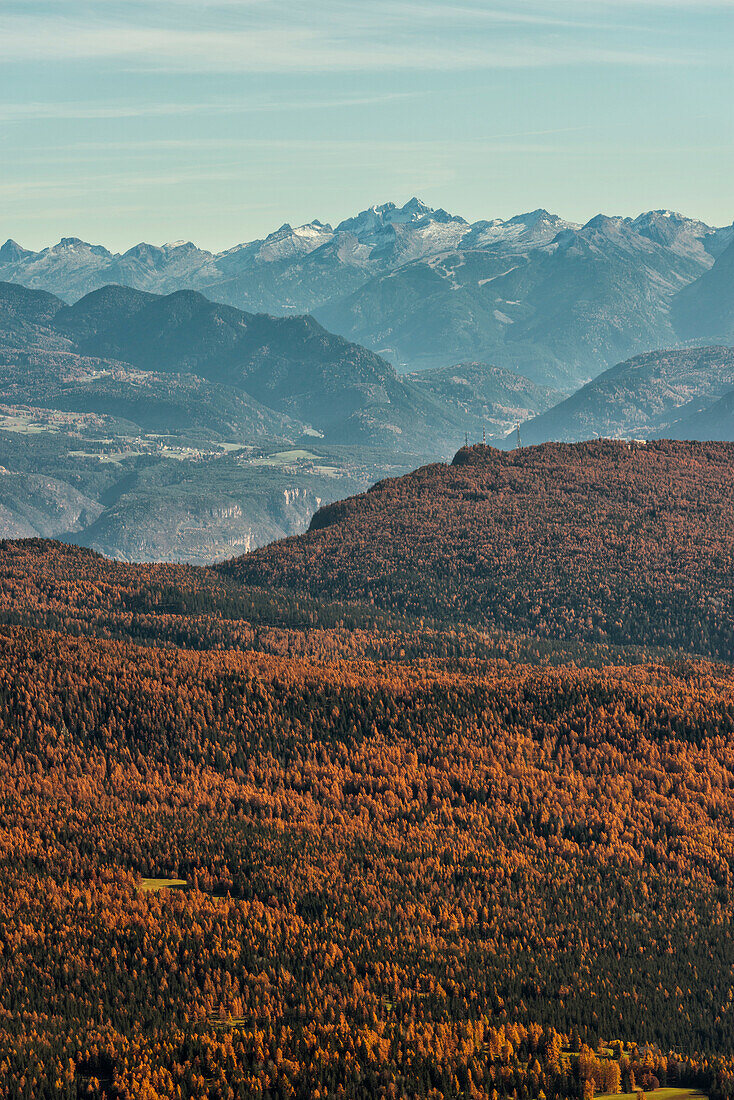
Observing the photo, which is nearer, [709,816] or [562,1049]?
[562,1049]

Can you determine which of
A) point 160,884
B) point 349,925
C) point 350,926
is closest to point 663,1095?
point 350,926

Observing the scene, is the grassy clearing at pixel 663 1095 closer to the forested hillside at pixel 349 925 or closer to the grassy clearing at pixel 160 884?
the forested hillside at pixel 349 925

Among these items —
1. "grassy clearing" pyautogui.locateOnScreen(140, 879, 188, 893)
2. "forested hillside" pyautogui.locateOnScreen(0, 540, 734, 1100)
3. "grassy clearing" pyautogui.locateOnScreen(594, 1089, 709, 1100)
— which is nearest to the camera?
"grassy clearing" pyautogui.locateOnScreen(594, 1089, 709, 1100)

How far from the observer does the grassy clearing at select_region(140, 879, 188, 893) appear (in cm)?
14175

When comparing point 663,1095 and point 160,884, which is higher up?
point 160,884

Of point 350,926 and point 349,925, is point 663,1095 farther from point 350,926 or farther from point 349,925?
point 349,925

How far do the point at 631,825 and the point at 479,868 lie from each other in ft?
106

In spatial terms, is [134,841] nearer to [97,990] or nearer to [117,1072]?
[97,990]

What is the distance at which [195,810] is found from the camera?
173750 mm

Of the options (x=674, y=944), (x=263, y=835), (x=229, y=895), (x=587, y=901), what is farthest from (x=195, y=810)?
(x=674, y=944)

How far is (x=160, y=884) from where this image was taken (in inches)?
5699

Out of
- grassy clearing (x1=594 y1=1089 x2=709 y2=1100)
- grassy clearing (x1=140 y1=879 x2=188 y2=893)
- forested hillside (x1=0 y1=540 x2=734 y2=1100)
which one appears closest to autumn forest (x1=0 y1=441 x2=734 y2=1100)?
forested hillside (x1=0 y1=540 x2=734 y2=1100)

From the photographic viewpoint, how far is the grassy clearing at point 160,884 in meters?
142

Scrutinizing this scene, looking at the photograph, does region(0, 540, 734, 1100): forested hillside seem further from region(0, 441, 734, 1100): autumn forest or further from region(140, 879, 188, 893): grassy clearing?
region(140, 879, 188, 893): grassy clearing
